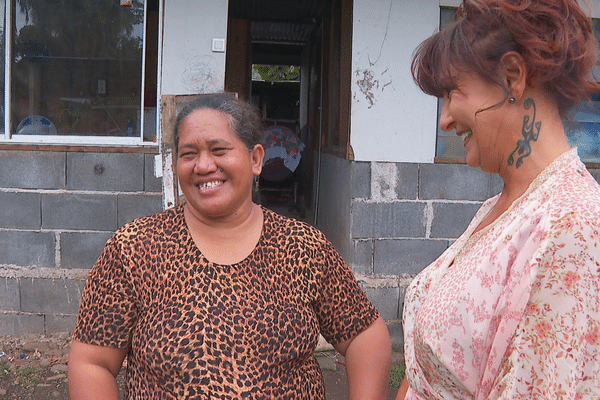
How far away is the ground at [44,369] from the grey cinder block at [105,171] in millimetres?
1270

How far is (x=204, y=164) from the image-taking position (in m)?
1.86

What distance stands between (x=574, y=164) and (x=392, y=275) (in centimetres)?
331

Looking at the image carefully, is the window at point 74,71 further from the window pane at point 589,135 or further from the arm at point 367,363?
the window pane at point 589,135

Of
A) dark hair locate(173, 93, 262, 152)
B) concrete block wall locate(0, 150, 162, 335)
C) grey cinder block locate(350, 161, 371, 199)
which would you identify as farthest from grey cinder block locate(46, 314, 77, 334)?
dark hair locate(173, 93, 262, 152)

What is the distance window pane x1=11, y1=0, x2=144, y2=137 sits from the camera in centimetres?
427

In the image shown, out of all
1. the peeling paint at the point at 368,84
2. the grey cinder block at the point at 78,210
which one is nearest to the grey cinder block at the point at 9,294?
the grey cinder block at the point at 78,210

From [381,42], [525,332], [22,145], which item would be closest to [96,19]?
[22,145]

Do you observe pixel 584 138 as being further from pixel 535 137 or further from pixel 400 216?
pixel 535 137

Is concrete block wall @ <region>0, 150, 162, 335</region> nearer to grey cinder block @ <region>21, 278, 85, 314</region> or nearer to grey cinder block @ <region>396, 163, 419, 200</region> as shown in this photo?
grey cinder block @ <region>21, 278, 85, 314</region>

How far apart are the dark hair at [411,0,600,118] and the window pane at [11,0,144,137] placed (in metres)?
3.51

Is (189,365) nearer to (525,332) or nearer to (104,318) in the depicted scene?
(104,318)

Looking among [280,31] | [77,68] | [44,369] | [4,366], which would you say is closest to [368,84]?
[77,68]

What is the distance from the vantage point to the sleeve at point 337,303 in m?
1.95

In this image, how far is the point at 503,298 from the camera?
1.09 m
